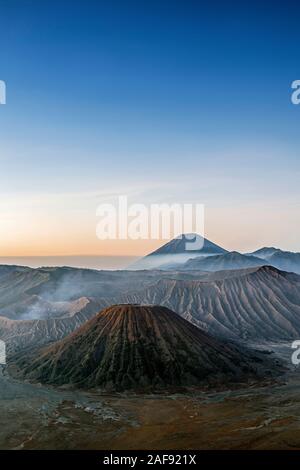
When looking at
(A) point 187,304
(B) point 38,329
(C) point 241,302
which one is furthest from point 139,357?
(C) point 241,302

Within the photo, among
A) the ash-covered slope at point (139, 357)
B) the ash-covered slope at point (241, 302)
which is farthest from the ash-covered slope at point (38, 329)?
the ash-covered slope at point (241, 302)

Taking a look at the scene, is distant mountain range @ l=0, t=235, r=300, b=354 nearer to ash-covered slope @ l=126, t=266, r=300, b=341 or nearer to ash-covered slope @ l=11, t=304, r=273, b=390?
ash-covered slope @ l=126, t=266, r=300, b=341

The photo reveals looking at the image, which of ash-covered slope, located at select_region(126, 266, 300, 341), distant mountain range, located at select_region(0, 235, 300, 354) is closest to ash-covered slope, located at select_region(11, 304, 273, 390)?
distant mountain range, located at select_region(0, 235, 300, 354)

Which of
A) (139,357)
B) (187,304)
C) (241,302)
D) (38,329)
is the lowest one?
(38,329)

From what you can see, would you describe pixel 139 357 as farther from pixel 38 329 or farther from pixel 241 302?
pixel 241 302

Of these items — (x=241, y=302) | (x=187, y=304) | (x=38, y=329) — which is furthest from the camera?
(x=187, y=304)

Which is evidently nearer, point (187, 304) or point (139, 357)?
point (139, 357)
